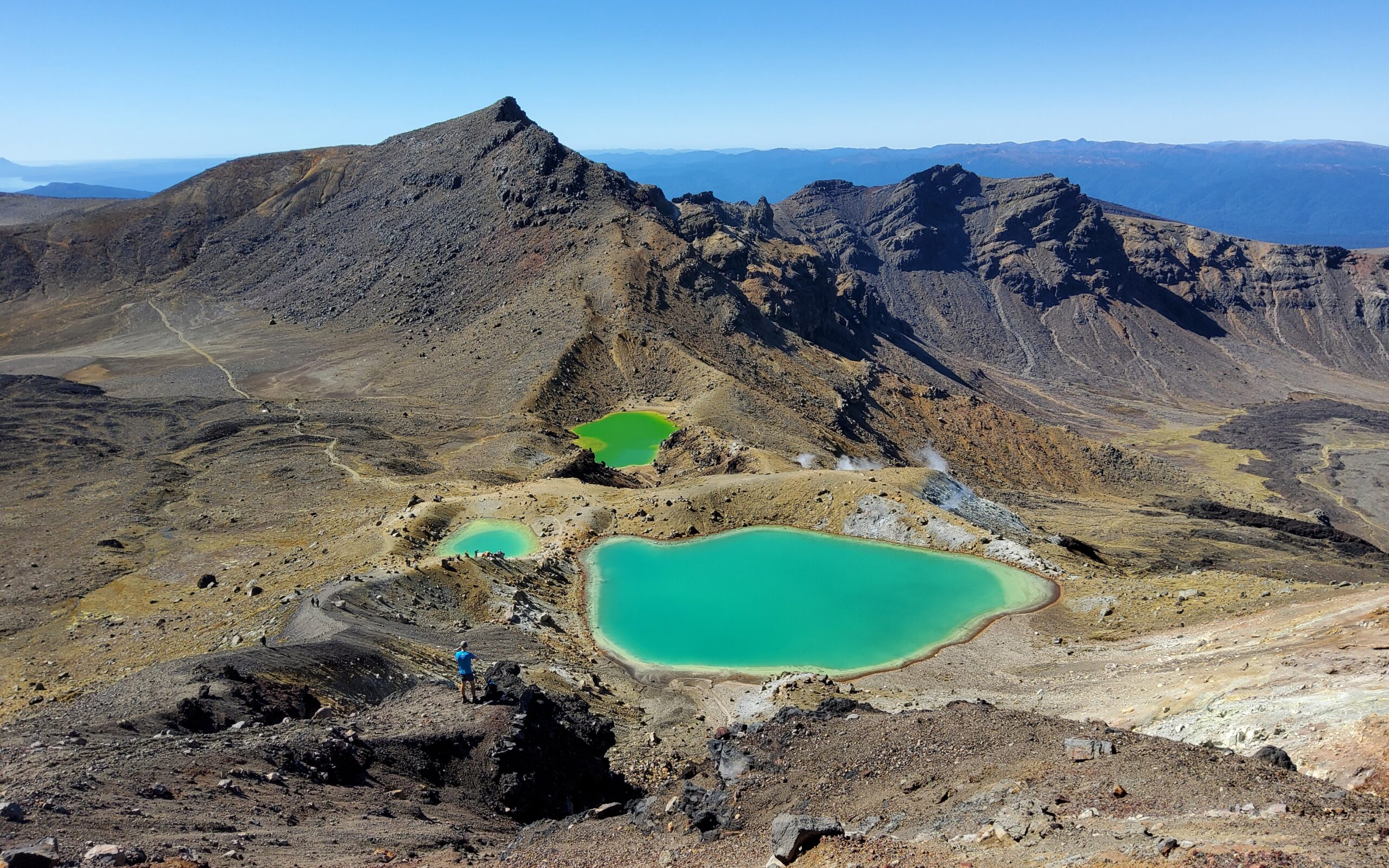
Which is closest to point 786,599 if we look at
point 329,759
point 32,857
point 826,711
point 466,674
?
point 826,711

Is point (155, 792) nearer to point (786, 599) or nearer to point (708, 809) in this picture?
point (708, 809)

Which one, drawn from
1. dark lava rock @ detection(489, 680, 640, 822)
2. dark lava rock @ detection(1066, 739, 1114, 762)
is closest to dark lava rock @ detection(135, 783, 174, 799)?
dark lava rock @ detection(489, 680, 640, 822)

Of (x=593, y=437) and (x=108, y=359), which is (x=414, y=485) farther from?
(x=108, y=359)

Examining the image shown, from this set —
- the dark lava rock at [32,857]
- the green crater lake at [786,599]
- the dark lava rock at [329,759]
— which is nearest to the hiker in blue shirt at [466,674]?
the dark lava rock at [329,759]

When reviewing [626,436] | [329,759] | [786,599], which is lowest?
[786,599]

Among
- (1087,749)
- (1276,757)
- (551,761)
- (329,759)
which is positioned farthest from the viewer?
(551,761)

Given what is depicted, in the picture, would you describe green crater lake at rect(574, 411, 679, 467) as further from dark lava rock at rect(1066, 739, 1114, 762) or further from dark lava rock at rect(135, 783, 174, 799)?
dark lava rock at rect(135, 783, 174, 799)

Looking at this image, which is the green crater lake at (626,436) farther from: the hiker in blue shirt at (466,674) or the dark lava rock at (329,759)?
the dark lava rock at (329,759)
